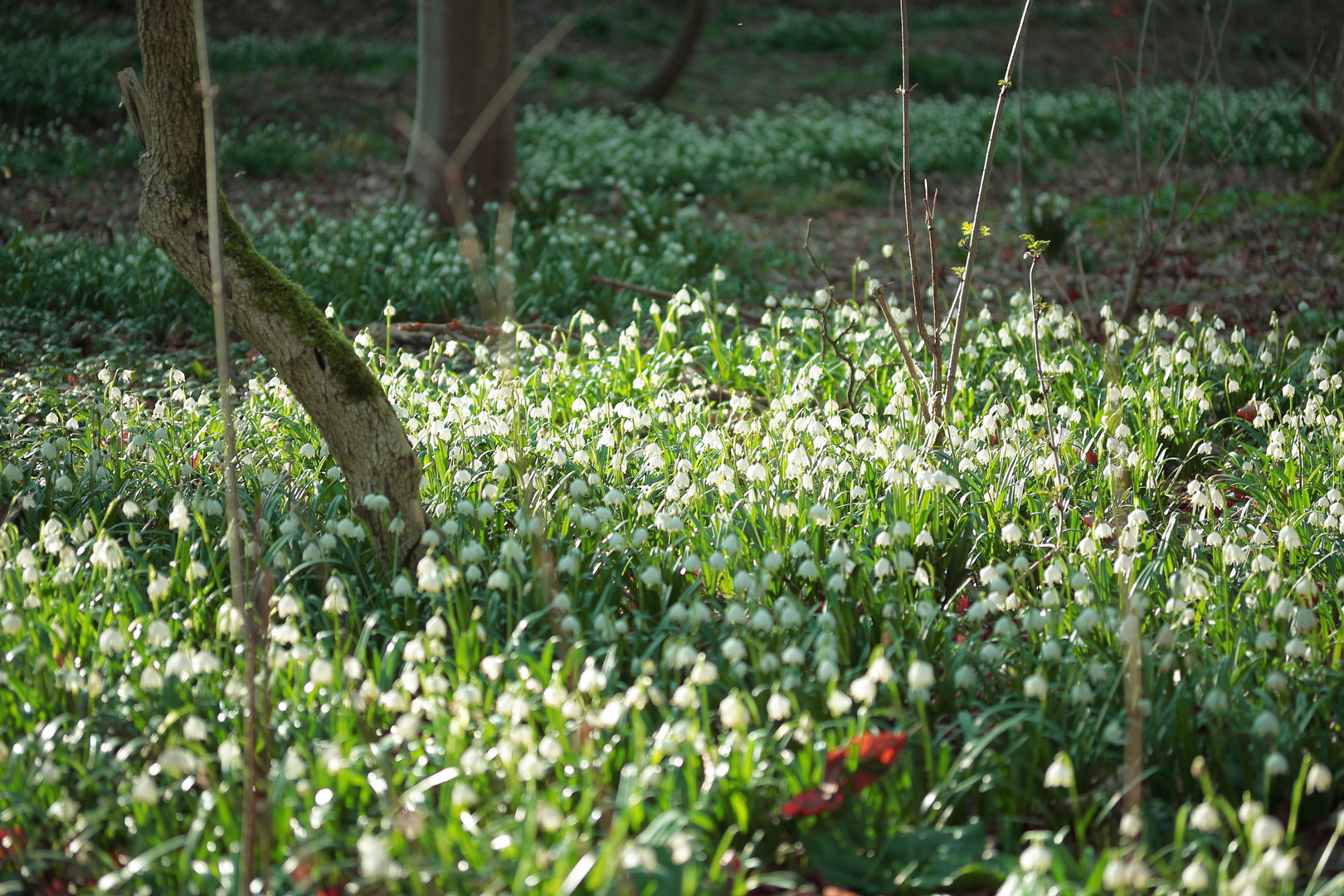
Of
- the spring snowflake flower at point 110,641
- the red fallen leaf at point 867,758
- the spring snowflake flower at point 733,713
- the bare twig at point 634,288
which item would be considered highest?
the bare twig at point 634,288

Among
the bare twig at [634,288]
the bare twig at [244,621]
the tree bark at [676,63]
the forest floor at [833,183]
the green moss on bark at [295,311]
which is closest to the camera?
the bare twig at [244,621]

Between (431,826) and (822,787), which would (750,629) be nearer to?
(822,787)

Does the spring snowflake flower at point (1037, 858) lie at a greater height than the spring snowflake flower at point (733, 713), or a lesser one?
lesser

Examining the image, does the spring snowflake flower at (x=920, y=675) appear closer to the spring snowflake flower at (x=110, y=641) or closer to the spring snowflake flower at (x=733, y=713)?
the spring snowflake flower at (x=733, y=713)

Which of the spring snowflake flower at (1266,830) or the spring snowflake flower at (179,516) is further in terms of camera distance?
the spring snowflake flower at (179,516)

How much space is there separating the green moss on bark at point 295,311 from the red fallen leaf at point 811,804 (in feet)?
5.91

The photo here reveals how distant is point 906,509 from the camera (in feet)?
10.8

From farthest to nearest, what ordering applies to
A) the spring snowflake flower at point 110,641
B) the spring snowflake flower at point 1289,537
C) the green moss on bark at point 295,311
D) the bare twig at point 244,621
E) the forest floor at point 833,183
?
the forest floor at point 833,183 → the green moss on bark at point 295,311 → the spring snowflake flower at point 1289,537 → the spring snowflake flower at point 110,641 → the bare twig at point 244,621

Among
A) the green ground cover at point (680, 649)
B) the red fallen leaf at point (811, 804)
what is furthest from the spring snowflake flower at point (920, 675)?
the red fallen leaf at point (811, 804)

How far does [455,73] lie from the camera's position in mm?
7426

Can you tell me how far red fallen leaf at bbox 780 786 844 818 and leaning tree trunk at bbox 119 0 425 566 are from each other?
4.75 feet

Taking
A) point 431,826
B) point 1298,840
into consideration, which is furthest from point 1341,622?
point 431,826

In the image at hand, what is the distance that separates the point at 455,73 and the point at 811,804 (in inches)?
261

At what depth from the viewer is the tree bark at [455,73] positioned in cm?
738
